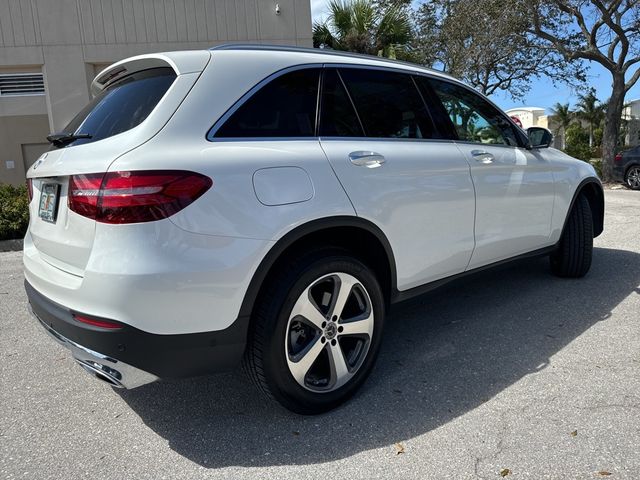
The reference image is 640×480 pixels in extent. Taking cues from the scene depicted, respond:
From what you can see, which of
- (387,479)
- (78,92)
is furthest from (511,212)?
(78,92)

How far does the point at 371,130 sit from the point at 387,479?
5.86ft

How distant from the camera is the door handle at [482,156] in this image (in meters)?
3.40

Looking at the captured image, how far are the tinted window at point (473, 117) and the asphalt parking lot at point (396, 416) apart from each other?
1.37 metres

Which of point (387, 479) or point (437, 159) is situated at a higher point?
point (437, 159)

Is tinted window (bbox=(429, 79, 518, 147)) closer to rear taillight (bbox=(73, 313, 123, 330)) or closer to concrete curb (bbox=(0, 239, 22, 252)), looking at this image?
rear taillight (bbox=(73, 313, 123, 330))

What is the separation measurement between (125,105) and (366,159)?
1.22 metres

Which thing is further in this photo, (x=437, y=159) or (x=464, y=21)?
(x=464, y=21)

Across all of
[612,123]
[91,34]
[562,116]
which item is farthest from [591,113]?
[91,34]

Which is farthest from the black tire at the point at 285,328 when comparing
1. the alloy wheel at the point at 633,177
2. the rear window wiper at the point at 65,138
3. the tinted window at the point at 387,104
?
the alloy wheel at the point at 633,177

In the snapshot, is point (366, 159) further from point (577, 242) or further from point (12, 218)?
point (12, 218)

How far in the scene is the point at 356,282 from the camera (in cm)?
265

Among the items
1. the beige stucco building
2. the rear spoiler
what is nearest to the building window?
the beige stucco building

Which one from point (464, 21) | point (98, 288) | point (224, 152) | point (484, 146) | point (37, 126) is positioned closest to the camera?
point (98, 288)

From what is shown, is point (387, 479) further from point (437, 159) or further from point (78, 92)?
point (78, 92)
